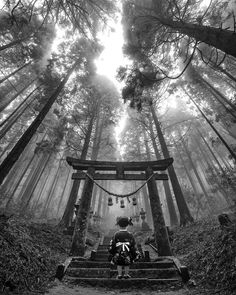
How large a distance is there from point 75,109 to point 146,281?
14.3m

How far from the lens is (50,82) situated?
12430mm


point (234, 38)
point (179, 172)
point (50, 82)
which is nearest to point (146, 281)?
point (234, 38)

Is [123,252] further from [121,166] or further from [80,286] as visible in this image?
[121,166]

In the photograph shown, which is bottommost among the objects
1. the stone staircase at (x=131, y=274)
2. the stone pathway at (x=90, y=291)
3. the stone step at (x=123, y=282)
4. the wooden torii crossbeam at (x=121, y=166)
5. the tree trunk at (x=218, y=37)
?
the stone pathway at (x=90, y=291)

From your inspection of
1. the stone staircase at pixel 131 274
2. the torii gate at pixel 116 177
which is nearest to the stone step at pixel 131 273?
the stone staircase at pixel 131 274

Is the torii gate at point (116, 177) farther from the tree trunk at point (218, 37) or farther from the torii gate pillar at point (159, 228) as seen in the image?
the tree trunk at point (218, 37)

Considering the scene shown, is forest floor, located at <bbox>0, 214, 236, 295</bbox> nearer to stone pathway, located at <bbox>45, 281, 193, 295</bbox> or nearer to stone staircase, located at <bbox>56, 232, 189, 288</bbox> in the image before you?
stone pathway, located at <bbox>45, 281, 193, 295</bbox>

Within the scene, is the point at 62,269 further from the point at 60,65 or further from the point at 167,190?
the point at 60,65

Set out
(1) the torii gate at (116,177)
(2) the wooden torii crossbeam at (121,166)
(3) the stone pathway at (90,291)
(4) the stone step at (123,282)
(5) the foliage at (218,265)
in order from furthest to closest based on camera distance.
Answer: (2) the wooden torii crossbeam at (121,166) < (1) the torii gate at (116,177) < (4) the stone step at (123,282) < (3) the stone pathway at (90,291) < (5) the foliage at (218,265)

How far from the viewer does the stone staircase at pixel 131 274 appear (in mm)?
4877

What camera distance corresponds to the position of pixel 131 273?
539cm

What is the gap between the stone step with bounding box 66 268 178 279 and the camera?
17.4ft

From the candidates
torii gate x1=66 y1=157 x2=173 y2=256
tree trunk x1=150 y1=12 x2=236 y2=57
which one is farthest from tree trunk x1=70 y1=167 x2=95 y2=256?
tree trunk x1=150 y1=12 x2=236 y2=57

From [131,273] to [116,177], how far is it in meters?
4.05
